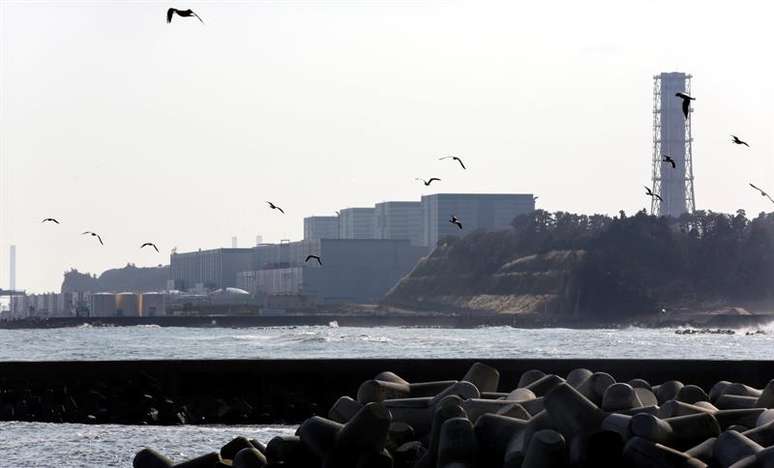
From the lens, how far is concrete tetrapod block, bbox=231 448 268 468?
17.0 meters

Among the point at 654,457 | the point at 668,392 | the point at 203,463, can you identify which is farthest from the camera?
the point at 668,392

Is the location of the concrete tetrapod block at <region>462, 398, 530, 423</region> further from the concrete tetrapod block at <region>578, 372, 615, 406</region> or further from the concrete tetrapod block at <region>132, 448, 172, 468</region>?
the concrete tetrapod block at <region>132, 448, 172, 468</region>

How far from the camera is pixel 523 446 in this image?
16109mm

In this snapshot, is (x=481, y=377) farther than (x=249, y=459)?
Yes

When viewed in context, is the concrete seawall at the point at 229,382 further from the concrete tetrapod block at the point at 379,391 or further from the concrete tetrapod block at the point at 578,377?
the concrete tetrapod block at the point at 379,391

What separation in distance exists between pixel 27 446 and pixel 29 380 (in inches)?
265

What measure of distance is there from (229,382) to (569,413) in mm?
16156

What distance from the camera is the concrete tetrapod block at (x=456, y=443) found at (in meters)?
16.2

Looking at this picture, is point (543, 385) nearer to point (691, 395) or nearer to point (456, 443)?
point (691, 395)

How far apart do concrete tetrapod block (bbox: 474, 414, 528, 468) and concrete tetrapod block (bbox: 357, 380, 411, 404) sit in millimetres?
3547

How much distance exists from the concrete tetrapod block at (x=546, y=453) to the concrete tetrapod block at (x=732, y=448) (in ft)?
4.72

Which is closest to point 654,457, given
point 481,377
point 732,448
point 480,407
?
point 732,448

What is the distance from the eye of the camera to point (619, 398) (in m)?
17.9

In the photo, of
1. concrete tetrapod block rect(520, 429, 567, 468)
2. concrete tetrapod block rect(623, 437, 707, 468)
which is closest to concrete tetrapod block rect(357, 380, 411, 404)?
concrete tetrapod block rect(520, 429, 567, 468)
